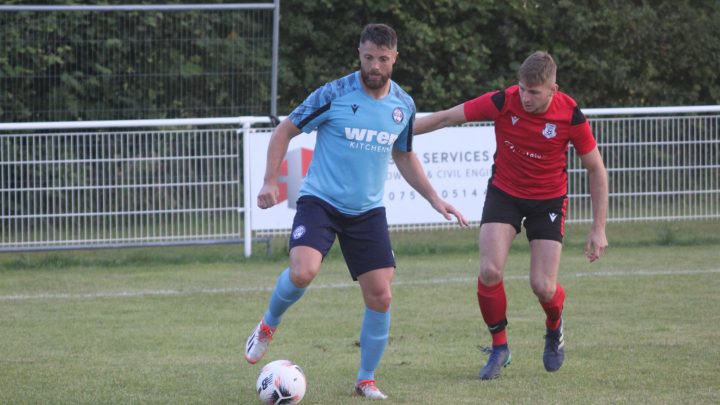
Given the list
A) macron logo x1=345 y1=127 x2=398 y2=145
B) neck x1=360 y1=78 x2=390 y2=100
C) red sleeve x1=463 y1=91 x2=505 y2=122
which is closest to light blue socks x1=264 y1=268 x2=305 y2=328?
macron logo x1=345 y1=127 x2=398 y2=145

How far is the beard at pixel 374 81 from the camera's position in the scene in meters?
6.46

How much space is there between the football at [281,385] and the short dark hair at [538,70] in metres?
2.19

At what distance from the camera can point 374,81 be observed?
21.2ft

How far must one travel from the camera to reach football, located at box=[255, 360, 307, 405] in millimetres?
6211

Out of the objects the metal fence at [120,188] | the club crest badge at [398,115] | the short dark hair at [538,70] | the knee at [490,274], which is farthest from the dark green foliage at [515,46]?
the club crest badge at [398,115]

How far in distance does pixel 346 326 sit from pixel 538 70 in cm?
317

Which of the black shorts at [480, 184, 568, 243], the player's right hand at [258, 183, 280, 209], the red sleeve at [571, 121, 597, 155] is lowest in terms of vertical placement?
the black shorts at [480, 184, 568, 243]

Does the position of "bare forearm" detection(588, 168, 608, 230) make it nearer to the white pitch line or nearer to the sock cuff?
the sock cuff

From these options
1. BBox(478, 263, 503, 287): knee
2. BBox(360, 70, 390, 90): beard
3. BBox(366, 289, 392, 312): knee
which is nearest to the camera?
BBox(360, 70, 390, 90): beard

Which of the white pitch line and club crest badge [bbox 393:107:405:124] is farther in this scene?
the white pitch line

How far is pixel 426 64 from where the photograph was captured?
20.4 meters

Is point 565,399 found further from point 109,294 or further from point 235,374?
point 109,294

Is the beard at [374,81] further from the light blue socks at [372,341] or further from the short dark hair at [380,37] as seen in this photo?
the light blue socks at [372,341]

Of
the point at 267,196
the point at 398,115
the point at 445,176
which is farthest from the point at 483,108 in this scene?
the point at 445,176
